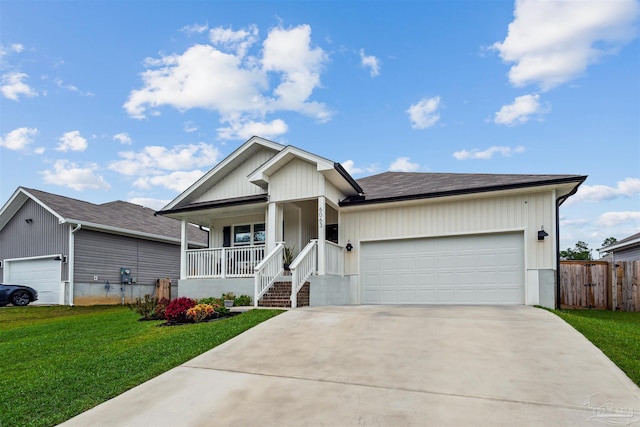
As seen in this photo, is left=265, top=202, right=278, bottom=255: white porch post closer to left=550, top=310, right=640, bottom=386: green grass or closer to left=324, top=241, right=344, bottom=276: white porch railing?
left=324, top=241, right=344, bottom=276: white porch railing

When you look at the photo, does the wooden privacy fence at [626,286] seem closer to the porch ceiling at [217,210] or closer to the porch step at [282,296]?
the porch step at [282,296]

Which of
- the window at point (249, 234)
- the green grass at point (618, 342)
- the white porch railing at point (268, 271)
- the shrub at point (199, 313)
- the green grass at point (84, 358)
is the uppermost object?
the window at point (249, 234)

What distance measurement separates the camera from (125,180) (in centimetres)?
2175

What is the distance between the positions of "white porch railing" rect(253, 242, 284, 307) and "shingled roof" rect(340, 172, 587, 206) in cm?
268

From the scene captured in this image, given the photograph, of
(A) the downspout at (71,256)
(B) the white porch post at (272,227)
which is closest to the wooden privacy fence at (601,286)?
(B) the white porch post at (272,227)

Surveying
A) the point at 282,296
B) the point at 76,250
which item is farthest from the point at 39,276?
the point at 282,296

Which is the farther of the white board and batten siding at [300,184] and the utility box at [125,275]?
the utility box at [125,275]

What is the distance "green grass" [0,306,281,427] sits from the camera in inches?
191

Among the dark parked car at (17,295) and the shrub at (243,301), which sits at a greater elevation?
the shrub at (243,301)

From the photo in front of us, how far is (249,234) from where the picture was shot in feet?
51.3

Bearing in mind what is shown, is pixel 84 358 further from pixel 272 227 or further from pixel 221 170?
pixel 221 170

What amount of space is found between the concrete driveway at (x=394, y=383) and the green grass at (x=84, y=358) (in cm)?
35

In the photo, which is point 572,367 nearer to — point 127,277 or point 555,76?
point 555,76

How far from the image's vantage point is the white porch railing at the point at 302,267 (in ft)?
35.9
